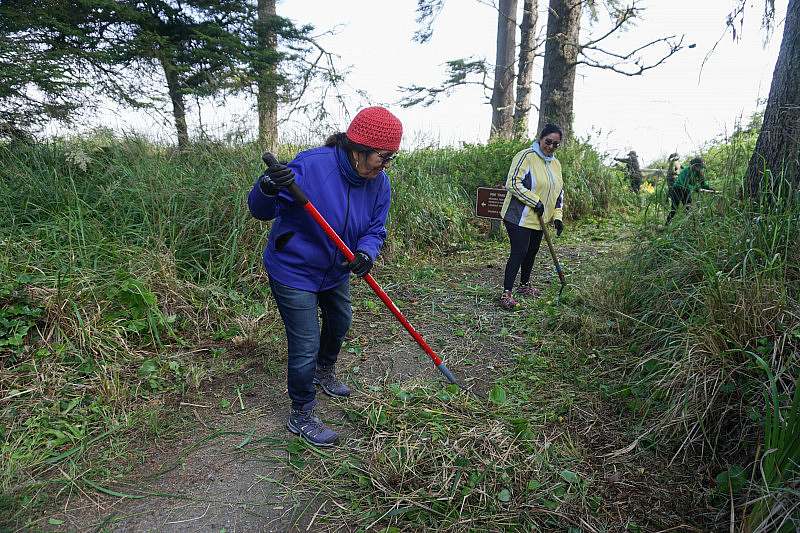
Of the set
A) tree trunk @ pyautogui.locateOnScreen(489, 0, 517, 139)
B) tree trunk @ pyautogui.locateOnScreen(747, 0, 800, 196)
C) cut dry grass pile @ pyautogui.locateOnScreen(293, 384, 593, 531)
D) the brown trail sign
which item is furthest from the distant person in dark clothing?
cut dry grass pile @ pyautogui.locateOnScreen(293, 384, 593, 531)

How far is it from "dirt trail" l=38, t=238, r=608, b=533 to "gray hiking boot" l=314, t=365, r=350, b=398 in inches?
3.0

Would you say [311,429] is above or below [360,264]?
below

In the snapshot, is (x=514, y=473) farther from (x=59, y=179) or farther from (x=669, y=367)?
(x=59, y=179)

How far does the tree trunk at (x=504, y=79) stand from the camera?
11.2 m

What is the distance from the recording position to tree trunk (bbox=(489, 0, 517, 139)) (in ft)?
36.7

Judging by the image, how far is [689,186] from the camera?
12.8 ft

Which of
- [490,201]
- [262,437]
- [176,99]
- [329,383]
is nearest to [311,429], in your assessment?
[262,437]

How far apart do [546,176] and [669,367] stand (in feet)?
7.67

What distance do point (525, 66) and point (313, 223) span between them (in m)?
9.35

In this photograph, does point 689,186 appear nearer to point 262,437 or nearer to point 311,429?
point 311,429

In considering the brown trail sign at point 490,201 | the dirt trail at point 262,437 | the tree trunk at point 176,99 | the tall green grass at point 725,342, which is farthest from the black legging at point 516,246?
the tree trunk at point 176,99

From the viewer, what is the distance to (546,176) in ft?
15.0

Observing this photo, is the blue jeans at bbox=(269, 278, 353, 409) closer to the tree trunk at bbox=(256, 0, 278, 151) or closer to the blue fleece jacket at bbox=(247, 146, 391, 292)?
the blue fleece jacket at bbox=(247, 146, 391, 292)

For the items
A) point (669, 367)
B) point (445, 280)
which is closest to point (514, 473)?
point (669, 367)
